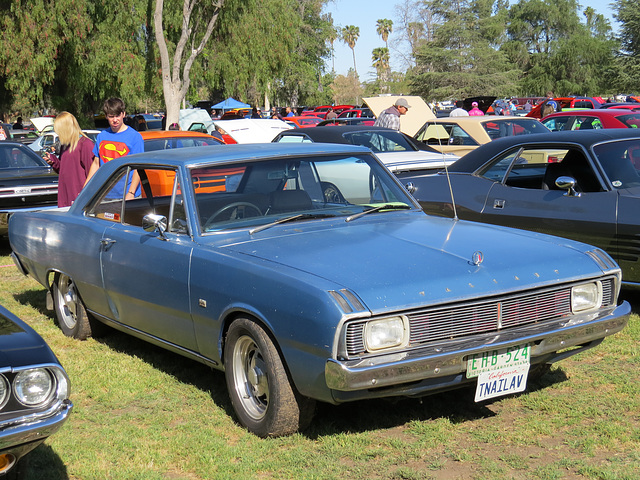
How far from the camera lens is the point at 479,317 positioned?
3.94m

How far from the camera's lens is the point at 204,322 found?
4488 millimetres

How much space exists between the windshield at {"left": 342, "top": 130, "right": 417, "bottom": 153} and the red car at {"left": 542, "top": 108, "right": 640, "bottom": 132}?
326 cm

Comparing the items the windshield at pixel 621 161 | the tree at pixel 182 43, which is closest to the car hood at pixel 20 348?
the windshield at pixel 621 161

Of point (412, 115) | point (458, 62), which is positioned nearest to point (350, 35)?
point (458, 62)

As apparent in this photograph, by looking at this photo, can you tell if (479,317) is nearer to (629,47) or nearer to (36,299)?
(36,299)

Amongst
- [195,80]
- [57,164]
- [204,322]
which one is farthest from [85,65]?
[204,322]

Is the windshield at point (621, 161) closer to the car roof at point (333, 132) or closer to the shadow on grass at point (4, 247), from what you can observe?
the car roof at point (333, 132)

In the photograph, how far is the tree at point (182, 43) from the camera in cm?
2559

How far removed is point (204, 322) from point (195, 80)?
28709 millimetres

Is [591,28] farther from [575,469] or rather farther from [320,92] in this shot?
[575,469]

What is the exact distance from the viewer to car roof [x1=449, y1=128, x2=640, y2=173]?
A: 6.77m

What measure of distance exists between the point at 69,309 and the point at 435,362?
3.68m

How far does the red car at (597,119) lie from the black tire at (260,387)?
10.4m

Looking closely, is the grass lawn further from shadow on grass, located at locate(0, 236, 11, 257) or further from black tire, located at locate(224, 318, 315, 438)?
shadow on grass, located at locate(0, 236, 11, 257)
